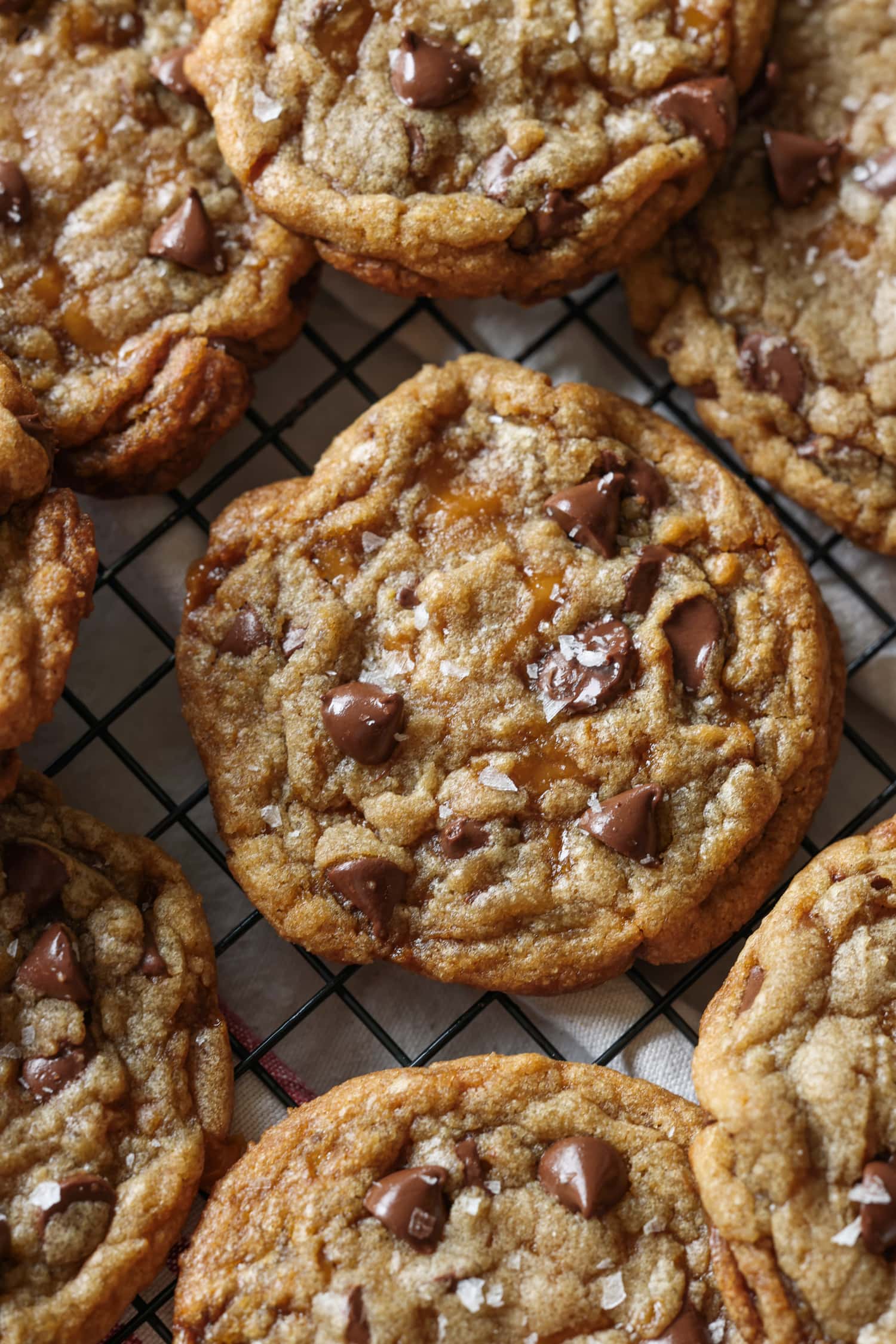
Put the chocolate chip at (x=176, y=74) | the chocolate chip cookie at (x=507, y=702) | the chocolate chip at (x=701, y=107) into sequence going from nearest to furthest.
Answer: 1. the chocolate chip cookie at (x=507, y=702)
2. the chocolate chip at (x=701, y=107)
3. the chocolate chip at (x=176, y=74)

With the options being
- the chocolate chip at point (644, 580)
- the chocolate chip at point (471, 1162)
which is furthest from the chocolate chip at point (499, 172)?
the chocolate chip at point (471, 1162)

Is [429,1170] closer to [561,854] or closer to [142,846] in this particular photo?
[561,854]

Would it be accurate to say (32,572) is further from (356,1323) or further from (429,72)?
(356,1323)

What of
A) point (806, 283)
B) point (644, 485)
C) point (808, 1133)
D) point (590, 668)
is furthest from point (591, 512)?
point (808, 1133)

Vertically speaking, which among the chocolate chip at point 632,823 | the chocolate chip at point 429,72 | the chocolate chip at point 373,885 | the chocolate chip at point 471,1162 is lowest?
the chocolate chip at point 471,1162

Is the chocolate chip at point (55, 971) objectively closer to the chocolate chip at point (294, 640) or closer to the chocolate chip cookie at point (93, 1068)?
the chocolate chip cookie at point (93, 1068)

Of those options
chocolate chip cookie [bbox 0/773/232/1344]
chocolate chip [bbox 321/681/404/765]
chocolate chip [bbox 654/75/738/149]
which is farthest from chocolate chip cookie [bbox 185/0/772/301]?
chocolate chip cookie [bbox 0/773/232/1344]

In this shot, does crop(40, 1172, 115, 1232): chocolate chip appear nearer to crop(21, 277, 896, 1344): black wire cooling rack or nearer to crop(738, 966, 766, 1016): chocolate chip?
crop(21, 277, 896, 1344): black wire cooling rack
